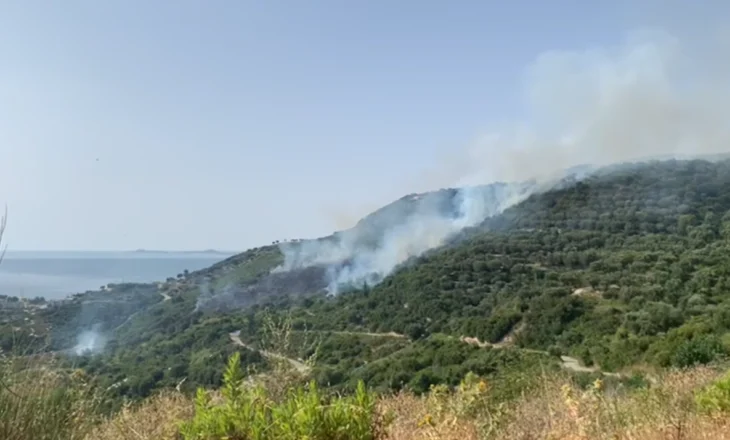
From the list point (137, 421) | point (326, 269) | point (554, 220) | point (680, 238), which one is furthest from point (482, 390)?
point (326, 269)

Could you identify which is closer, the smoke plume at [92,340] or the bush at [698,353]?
the bush at [698,353]

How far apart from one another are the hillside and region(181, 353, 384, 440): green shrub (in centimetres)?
114

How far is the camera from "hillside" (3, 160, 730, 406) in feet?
77.6

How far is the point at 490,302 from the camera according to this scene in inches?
1538

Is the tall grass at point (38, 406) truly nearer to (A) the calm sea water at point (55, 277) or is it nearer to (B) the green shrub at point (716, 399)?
(A) the calm sea water at point (55, 277)

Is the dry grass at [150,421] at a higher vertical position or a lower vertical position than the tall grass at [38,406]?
lower

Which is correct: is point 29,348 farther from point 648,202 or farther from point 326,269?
point 326,269

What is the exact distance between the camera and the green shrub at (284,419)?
10.7 ft

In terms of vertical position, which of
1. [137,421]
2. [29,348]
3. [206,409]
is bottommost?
[137,421]

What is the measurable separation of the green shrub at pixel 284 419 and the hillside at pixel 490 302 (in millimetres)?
1135

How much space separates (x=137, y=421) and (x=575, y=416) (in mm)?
3499

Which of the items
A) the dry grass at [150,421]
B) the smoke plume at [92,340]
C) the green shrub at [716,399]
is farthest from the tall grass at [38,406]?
the smoke plume at [92,340]

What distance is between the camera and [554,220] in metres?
55.3

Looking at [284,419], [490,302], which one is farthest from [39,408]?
[490,302]
